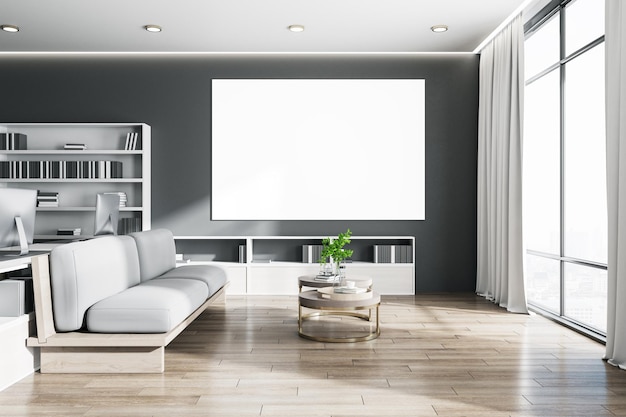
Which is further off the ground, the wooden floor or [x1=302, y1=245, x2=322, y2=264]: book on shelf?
[x1=302, y1=245, x2=322, y2=264]: book on shelf

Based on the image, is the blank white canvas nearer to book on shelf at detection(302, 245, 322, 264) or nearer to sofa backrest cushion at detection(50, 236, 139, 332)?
book on shelf at detection(302, 245, 322, 264)

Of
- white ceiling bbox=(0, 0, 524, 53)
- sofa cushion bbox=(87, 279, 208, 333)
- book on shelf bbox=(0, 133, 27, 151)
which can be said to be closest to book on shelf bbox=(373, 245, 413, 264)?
white ceiling bbox=(0, 0, 524, 53)

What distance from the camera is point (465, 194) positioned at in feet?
22.7

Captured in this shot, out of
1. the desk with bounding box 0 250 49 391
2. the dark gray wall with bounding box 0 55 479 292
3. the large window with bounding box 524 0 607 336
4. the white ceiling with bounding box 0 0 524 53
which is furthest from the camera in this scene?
the dark gray wall with bounding box 0 55 479 292

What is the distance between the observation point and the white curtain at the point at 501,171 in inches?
217

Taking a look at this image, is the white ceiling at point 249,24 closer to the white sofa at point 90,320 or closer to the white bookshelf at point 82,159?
the white bookshelf at point 82,159

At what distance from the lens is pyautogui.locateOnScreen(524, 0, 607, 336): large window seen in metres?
4.56

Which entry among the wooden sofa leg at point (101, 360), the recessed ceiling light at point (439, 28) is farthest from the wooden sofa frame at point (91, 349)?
the recessed ceiling light at point (439, 28)

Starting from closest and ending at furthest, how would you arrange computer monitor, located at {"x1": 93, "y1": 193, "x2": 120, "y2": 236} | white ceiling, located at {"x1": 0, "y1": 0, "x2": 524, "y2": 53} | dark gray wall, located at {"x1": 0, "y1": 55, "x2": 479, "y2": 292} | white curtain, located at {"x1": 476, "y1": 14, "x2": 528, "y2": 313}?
computer monitor, located at {"x1": 93, "y1": 193, "x2": 120, "y2": 236}
white ceiling, located at {"x1": 0, "y1": 0, "x2": 524, "y2": 53}
white curtain, located at {"x1": 476, "y1": 14, "x2": 528, "y2": 313}
dark gray wall, located at {"x1": 0, "y1": 55, "x2": 479, "y2": 292}

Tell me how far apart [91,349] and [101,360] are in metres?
0.10

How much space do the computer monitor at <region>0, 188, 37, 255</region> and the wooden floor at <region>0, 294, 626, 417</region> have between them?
95 cm

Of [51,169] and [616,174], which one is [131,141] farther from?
[616,174]

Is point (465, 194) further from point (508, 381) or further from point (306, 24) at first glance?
point (508, 381)

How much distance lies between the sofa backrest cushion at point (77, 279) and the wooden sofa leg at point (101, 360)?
158mm
